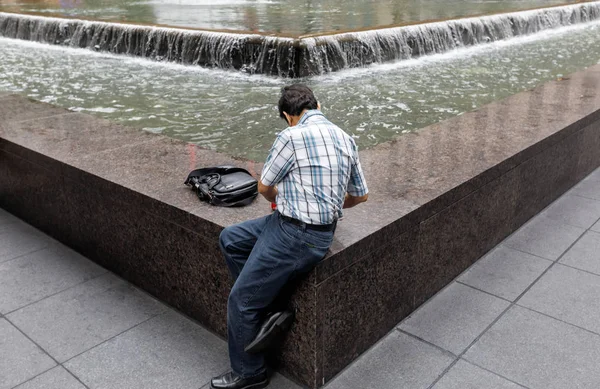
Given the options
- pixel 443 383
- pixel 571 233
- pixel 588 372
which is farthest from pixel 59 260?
pixel 571 233

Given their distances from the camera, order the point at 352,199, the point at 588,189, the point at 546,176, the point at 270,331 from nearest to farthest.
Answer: the point at 270,331, the point at 352,199, the point at 546,176, the point at 588,189

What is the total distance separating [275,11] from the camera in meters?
16.5

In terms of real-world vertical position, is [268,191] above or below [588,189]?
above

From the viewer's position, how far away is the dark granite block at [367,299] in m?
3.22

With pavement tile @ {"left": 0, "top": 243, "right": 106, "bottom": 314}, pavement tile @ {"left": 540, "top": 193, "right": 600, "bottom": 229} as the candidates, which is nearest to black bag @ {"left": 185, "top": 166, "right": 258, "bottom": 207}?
pavement tile @ {"left": 0, "top": 243, "right": 106, "bottom": 314}

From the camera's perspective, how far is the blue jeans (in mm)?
2930

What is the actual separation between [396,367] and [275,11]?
47.4 ft

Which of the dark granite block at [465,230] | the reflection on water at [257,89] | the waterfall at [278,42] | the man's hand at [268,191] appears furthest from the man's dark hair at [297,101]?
the waterfall at [278,42]

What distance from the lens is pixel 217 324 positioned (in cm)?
374

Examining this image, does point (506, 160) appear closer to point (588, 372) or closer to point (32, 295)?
point (588, 372)

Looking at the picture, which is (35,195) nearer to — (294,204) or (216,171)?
(216,171)

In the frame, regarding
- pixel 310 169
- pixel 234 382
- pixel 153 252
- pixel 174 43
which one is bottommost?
pixel 234 382

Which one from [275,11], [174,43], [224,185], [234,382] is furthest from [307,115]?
[275,11]

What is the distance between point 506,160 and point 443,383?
193cm
